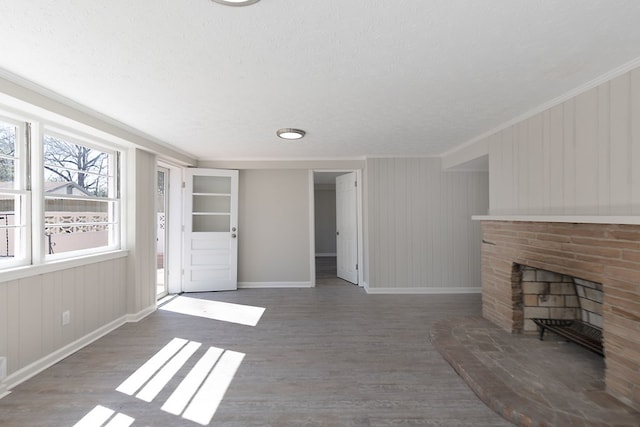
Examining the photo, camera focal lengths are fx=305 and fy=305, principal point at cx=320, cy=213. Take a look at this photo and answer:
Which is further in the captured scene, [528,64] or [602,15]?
[528,64]

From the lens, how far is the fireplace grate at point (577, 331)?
2.46 m

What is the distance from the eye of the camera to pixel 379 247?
499 centimetres

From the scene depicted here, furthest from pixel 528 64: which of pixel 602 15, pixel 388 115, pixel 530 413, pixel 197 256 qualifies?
pixel 197 256

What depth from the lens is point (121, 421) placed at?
75.9 inches

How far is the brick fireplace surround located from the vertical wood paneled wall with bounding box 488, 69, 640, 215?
183 millimetres

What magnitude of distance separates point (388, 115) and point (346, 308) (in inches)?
101

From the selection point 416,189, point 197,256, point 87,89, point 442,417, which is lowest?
point 442,417

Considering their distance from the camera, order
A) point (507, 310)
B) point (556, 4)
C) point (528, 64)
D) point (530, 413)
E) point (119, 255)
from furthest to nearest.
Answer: point (119, 255) < point (507, 310) < point (528, 64) < point (530, 413) < point (556, 4)

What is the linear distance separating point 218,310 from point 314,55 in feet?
11.3

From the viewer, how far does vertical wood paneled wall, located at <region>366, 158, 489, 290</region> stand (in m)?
4.97

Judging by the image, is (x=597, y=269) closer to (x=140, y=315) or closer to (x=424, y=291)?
(x=424, y=291)

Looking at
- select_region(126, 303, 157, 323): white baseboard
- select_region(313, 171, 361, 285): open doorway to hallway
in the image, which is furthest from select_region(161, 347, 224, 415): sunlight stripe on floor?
select_region(313, 171, 361, 285): open doorway to hallway

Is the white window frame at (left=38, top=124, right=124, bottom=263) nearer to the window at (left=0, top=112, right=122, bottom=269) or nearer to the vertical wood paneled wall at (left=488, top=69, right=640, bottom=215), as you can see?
the window at (left=0, top=112, right=122, bottom=269)

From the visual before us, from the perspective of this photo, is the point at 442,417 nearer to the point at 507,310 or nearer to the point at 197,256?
the point at 507,310
